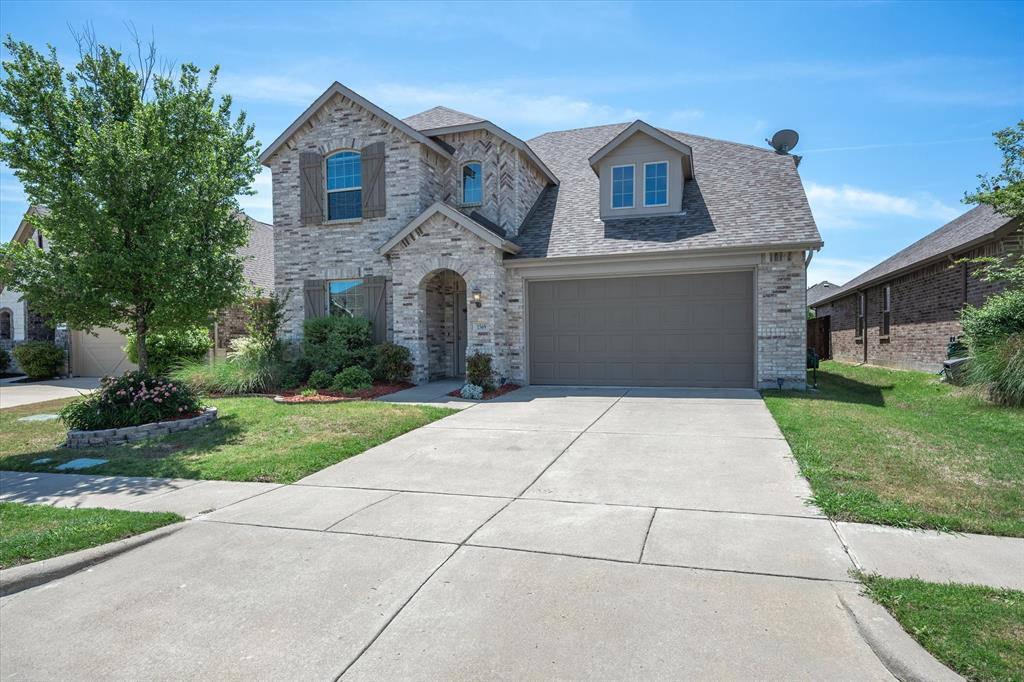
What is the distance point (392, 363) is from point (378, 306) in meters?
1.85

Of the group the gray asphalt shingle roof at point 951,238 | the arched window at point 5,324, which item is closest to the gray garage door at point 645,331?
the gray asphalt shingle roof at point 951,238

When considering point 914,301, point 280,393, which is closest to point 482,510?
point 280,393

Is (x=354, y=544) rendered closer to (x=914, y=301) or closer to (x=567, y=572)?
(x=567, y=572)

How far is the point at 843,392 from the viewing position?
41.7 feet

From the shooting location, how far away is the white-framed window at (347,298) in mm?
15062

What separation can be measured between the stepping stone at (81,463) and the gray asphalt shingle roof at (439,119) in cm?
1153

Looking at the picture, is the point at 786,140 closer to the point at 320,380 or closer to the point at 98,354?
the point at 320,380

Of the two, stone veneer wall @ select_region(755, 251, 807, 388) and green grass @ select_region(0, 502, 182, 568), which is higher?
stone veneer wall @ select_region(755, 251, 807, 388)

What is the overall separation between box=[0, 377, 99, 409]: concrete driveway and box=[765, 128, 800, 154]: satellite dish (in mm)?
19408

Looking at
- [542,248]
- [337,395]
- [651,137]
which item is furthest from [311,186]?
[651,137]

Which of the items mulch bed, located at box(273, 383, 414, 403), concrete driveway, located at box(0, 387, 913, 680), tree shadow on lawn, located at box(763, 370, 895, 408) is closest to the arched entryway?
mulch bed, located at box(273, 383, 414, 403)

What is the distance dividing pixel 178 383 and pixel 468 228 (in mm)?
6816

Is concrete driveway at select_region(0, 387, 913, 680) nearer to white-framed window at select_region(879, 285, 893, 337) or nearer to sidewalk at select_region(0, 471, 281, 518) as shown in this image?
sidewalk at select_region(0, 471, 281, 518)

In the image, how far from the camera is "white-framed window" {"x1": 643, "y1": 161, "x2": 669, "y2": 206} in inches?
572
